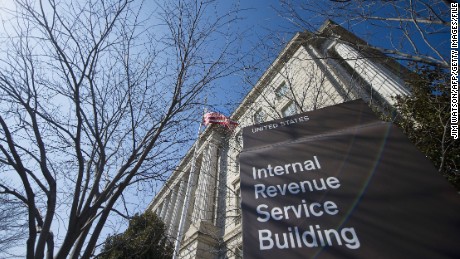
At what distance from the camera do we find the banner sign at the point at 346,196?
1.12m

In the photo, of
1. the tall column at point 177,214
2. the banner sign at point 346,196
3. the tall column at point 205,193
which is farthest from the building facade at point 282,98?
the banner sign at point 346,196

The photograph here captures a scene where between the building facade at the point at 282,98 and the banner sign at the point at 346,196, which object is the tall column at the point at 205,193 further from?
the banner sign at the point at 346,196

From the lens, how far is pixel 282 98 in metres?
15.8

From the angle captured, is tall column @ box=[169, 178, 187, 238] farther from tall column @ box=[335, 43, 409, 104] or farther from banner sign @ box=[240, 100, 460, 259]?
banner sign @ box=[240, 100, 460, 259]

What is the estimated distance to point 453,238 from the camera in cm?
103

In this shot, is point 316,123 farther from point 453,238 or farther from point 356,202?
point 453,238

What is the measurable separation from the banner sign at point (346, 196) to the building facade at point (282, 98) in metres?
7.56

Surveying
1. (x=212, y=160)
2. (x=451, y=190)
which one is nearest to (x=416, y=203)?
(x=451, y=190)

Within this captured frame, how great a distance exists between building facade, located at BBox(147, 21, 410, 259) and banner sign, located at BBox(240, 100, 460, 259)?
7.56 m

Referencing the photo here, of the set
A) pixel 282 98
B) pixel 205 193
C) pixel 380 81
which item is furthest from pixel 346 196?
pixel 205 193

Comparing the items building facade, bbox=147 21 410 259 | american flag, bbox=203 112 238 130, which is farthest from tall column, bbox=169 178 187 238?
american flag, bbox=203 112 238 130

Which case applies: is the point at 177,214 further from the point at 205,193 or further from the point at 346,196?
the point at 346,196

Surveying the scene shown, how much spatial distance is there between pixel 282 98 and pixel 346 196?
48.5 feet

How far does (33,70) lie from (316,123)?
19.6 feet
